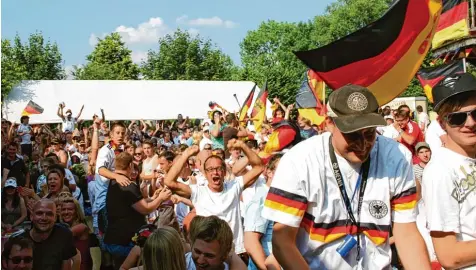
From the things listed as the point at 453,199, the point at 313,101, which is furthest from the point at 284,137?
the point at 313,101

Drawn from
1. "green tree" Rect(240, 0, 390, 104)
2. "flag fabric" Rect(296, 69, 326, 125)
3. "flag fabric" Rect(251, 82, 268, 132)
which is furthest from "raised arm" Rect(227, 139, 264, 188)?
"green tree" Rect(240, 0, 390, 104)

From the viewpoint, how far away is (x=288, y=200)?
2.89 meters

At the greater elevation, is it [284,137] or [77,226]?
[284,137]

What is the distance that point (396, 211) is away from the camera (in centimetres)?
308

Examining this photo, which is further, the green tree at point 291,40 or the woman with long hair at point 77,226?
the green tree at point 291,40

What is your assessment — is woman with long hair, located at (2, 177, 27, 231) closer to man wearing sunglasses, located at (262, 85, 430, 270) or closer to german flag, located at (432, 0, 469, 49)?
man wearing sunglasses, located at (262, 85, 430, 270)

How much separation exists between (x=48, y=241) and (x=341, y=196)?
3.63 metres

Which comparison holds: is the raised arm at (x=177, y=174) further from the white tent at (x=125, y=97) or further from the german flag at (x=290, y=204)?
the white tent at (x=125, y=97)

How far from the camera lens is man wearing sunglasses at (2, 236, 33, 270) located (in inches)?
196

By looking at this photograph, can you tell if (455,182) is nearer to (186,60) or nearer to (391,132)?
(391,132)

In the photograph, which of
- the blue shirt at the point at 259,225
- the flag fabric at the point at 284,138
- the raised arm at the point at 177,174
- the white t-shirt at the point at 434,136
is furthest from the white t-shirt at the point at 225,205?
the white t-shirt at the point at 434,136

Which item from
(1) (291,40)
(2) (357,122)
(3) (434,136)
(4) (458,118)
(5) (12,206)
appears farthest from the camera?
(1) (291,40)

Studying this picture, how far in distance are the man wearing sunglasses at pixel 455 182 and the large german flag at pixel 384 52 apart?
2143 mm

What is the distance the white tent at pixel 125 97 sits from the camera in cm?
3628
